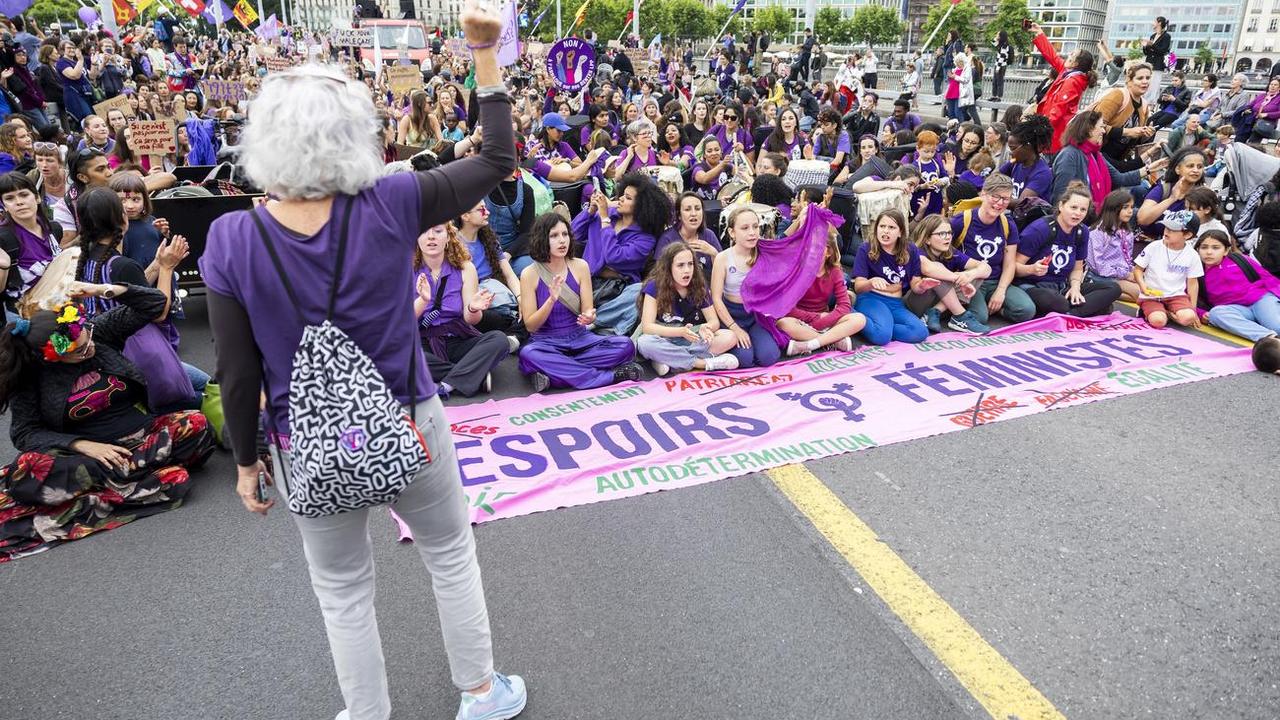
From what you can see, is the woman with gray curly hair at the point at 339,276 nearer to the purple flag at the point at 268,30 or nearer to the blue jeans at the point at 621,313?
the blue jeans at the point at 621,313

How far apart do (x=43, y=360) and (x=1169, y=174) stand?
942 cm

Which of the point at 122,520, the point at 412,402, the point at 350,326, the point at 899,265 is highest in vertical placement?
the point at 350,326

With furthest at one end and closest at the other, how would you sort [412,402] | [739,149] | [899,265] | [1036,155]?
1. [739,149]
2. [1036,155]
3. [899,265]
4. [412,402]

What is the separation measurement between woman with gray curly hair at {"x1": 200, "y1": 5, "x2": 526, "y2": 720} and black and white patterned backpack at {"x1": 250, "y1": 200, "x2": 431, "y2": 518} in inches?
0.6

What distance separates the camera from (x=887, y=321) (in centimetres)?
630

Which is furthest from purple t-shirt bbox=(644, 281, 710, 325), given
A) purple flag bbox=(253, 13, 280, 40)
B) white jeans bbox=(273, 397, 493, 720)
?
purple flag bbox=(253, 13, 280, 40)

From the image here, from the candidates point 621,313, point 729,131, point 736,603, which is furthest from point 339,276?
point 729,131

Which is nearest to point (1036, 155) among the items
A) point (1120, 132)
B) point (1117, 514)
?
point (1120, 132)

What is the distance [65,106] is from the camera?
12961 mm

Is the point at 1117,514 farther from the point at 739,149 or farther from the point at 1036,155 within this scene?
the point at 739,149

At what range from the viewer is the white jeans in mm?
2135

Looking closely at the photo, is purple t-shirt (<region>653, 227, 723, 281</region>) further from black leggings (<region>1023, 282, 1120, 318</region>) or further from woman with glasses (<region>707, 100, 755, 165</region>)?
woman with glasses (<region>707, 100, 755, 165</region>)

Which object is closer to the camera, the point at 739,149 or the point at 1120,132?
the point at 1120,132

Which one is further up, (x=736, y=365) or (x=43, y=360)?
(x=43, y=360)
